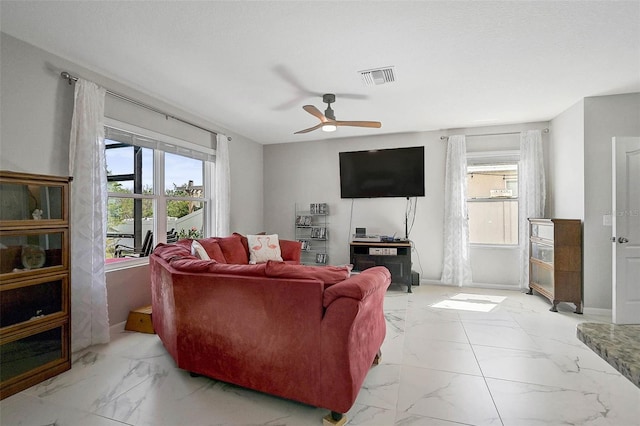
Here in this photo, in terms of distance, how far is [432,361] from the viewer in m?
2.40

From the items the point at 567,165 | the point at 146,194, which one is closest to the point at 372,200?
the point at 567,165

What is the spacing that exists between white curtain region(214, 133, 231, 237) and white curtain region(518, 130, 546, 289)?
14.5 ft

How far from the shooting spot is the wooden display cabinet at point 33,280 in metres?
2.01

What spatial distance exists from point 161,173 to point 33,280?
1.83 meters

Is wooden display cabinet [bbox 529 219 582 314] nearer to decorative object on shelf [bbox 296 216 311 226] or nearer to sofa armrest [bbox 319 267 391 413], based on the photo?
sofa armrest [bbox 319 267 391 413]

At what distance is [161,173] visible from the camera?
3.68 m

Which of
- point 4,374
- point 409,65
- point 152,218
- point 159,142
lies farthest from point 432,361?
point 159,142

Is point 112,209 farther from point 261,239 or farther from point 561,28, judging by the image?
point 561,28

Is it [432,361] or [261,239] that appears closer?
[432,361]

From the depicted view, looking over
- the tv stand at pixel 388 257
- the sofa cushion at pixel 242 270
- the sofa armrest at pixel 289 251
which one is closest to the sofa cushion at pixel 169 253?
the sofa cushion at pixel 242 270

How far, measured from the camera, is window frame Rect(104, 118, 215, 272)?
3.16 m

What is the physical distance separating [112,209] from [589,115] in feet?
18.0

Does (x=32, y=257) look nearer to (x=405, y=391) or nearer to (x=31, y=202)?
(x=31, y=202)

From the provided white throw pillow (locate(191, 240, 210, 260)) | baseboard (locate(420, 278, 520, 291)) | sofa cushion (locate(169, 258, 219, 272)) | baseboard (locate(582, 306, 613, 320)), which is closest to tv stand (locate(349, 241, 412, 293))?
baseboard (locate(420, 278, 520, 291))
